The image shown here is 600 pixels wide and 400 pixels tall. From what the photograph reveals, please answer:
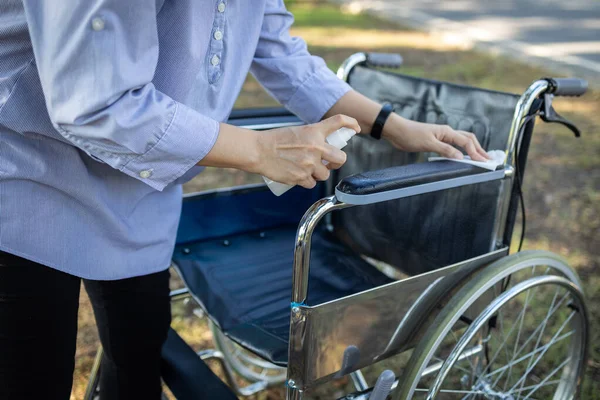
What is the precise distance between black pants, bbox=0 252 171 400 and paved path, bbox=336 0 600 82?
5346 mm

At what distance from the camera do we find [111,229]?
1099 mm

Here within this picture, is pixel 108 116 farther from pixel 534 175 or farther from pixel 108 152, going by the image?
pixel 534 175

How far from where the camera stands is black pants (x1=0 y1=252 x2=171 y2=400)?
3.36ft

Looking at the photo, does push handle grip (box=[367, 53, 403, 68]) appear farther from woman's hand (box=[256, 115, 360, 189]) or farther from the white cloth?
woman's hand (box=[256, 115, 360, 189])

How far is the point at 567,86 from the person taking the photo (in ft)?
4.74

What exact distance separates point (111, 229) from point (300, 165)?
13.6 inches

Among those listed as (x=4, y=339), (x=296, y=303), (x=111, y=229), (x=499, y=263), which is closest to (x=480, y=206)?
(x=499, y=263)

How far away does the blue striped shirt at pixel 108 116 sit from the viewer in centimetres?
84

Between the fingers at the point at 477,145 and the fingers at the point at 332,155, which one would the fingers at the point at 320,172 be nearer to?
the fingers at the point at 332,155

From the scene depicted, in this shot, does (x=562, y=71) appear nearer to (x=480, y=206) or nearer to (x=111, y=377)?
(x=480, y=206)

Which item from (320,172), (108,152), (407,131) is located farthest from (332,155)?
(407,131)

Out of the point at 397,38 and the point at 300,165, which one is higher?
the point at 300,165

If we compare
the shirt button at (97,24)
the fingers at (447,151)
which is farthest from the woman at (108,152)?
the fingers at (447,151)

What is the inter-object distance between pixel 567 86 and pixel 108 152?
103 centimetres
